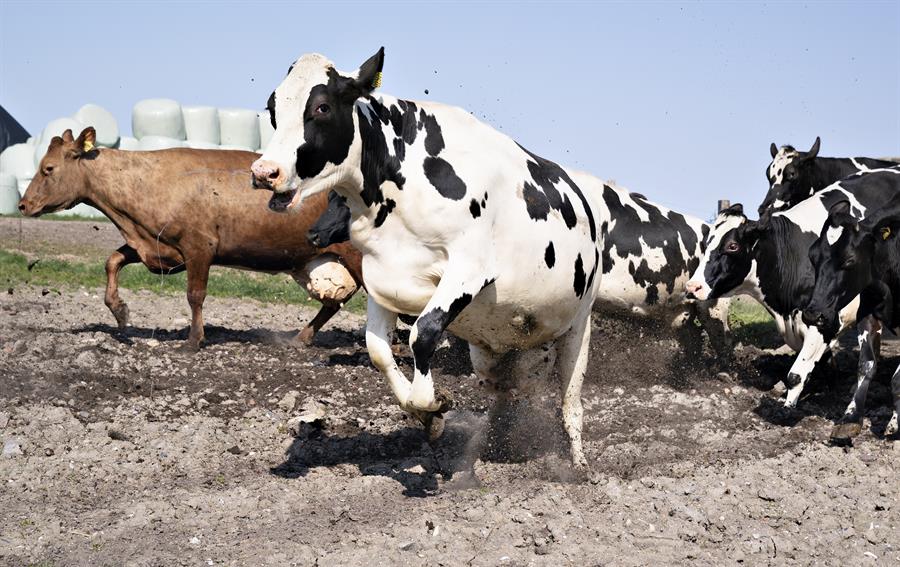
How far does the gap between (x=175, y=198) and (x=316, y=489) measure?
6002mm

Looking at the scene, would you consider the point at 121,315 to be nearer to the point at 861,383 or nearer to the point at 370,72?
the point at 370,72

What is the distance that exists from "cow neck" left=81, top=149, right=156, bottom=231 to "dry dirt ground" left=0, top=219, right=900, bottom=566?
135 cm

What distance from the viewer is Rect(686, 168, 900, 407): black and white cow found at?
38.6 ft

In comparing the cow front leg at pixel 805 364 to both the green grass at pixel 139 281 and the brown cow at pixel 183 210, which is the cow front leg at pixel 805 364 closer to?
the brown cow at pixel 183 210

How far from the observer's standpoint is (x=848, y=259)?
969cm

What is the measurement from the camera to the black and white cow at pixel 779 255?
1176 cm

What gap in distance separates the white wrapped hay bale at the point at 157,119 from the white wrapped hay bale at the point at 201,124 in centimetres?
25

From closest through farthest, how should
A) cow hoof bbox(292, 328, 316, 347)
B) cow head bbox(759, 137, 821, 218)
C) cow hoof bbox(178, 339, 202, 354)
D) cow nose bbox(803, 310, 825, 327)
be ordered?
1. cow nose bbox(803, 310, 825, 327)
2. cow hoof bbox(178, 339, 202, 354)
3. cow hoof bbox(292, 328, 316, 347)
4. cow head bbox(759, 137, 821, 218)

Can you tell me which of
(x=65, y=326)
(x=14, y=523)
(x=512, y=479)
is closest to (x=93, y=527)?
(x=14, y=523)

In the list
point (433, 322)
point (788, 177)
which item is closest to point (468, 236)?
point (433, 322)

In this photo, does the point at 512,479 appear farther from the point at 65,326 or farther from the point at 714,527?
the point at 65,326

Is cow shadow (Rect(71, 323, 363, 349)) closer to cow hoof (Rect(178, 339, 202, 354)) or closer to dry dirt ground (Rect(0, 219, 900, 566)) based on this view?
dry dirt ground (Rect(0, 219, 900, 566))

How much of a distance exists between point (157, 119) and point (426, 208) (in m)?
30.6

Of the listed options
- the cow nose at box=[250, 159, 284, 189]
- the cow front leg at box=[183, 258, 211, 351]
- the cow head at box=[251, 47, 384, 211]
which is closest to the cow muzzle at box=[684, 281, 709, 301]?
the cow front leg at box=[183, 258, 211, 351]
